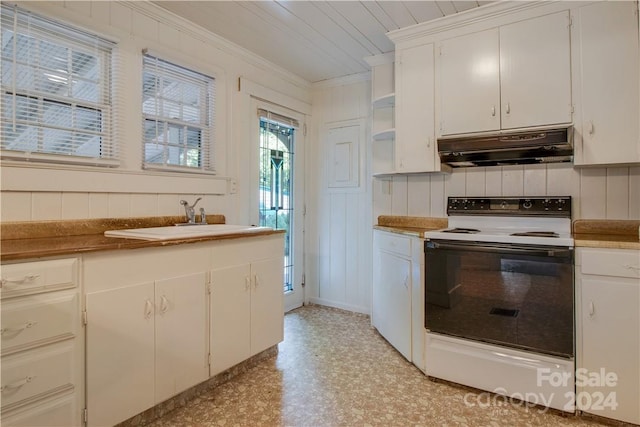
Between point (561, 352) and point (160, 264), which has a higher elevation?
point (160, 264)

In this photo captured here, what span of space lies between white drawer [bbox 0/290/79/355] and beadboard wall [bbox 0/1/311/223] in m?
0.64

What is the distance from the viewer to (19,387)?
128 cm

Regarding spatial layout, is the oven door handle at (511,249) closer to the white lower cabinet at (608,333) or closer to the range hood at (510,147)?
the white lower cabinet at (608,333)

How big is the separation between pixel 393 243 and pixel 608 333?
4.24ft

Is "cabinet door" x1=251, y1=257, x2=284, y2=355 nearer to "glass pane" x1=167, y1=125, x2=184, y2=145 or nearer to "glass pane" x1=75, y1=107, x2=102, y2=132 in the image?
"glass pane" x1=167, y1=125, x2=184, y2=145

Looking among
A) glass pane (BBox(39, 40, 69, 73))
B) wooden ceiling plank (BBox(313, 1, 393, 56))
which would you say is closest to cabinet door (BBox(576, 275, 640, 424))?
wooden ceiling plank (BBox(313, 1, 393, 56))

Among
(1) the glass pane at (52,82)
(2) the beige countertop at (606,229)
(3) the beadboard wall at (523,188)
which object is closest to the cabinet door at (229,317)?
(1) the glass pane at (52,82)

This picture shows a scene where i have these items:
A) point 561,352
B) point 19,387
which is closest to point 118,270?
point 19,387

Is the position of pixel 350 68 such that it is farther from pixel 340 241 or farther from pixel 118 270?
pixel 118 270

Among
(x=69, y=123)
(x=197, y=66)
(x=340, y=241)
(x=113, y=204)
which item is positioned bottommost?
(x=340, y=241)

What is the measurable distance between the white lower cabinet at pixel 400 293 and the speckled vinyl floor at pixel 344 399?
145 millimetres

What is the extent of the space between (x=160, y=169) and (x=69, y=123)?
565 millimetres

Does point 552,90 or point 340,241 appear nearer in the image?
point 552,90

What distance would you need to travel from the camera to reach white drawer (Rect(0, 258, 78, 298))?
1.25m
